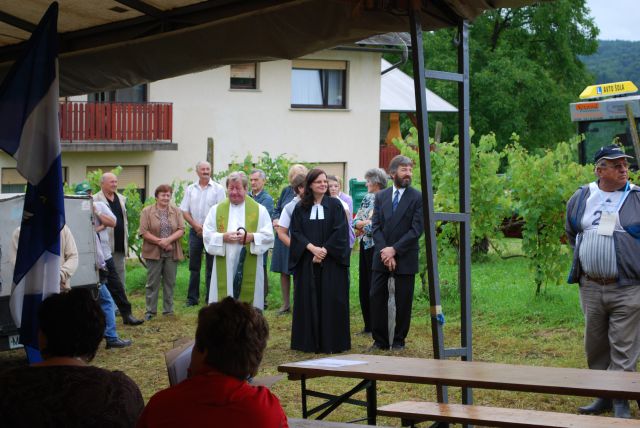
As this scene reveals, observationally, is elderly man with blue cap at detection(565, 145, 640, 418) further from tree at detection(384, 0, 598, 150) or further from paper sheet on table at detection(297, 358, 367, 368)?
tree at detection(384, 0, 598, 150)

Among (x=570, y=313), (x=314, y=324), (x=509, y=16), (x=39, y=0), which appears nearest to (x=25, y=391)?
(x=39, y=0)

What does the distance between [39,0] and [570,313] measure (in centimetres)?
823

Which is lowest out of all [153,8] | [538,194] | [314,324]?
[314,324]

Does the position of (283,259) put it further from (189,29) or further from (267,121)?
(267,121)

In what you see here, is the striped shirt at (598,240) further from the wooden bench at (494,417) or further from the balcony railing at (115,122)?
the balcony railing at (115,122)

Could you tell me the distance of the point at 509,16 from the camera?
50.0m

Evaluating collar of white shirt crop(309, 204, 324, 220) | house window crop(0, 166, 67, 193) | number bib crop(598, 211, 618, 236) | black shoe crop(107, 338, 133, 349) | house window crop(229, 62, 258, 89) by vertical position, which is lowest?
black shoe crop(107, 338, 133, 349)

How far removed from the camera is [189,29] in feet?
21.1

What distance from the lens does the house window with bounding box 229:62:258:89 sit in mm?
30000

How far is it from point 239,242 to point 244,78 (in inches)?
742

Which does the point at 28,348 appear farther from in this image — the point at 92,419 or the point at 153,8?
the point at 153,8

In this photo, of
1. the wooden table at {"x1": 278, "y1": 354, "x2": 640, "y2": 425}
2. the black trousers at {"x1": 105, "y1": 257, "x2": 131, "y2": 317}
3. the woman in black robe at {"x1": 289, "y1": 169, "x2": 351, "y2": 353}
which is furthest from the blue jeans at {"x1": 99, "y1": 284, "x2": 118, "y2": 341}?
the wooden table at {"x1": 278, "y1": 354, "x2": 640, "y2": 425}

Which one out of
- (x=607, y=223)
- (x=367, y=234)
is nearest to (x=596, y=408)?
(x=607, y=223)

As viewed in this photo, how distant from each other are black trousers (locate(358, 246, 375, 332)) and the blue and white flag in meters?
6.75
